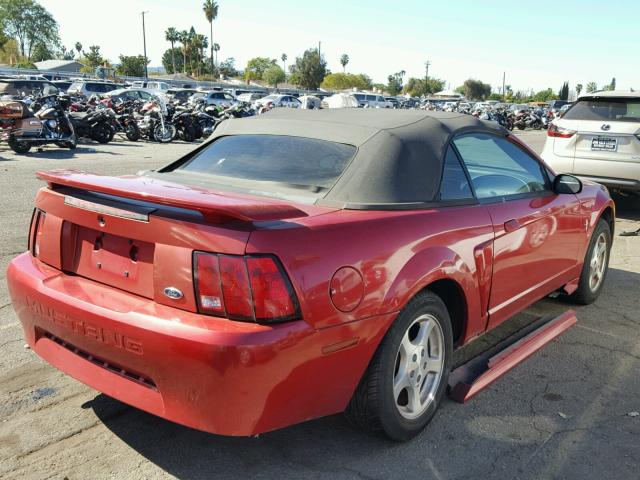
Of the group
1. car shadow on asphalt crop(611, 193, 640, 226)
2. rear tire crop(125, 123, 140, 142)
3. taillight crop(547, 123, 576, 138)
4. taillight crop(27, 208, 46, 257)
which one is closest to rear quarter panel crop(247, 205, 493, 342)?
taillight crop(27, 208, 46, 257)

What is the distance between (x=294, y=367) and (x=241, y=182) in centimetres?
129

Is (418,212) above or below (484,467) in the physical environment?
above

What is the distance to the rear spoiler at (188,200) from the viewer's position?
7.40 ft

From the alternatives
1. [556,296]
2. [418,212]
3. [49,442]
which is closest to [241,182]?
[418,212]

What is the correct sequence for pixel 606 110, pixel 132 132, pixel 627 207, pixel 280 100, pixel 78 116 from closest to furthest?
pixel 606 110 < pixel 627 207 < pixel 78 116 < pixel 132 132 < pixel 280 100

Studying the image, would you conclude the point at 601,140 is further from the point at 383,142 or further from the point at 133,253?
the point at 133,253

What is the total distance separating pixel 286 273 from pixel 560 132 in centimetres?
771

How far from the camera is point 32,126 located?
553 inches

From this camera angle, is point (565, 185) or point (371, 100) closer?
point (565, 185)

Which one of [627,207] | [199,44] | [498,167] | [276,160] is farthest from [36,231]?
[199,44]

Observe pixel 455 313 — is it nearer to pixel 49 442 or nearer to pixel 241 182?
pixel 241 182

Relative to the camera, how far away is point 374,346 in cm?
264

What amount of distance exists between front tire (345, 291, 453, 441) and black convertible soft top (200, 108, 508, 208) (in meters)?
0.53

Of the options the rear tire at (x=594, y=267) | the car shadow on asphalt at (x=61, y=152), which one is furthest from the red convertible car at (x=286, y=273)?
the car shadow on asphalt at (x=61, y=152)
